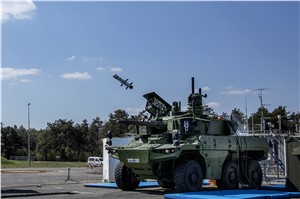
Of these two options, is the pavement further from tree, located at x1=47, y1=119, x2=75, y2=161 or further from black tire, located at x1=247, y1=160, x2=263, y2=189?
tree, located at x1=47, y1=119, x2=75, y2=161

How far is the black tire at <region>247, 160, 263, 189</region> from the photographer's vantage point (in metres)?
19.3

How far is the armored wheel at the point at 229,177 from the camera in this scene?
1852 centimetres

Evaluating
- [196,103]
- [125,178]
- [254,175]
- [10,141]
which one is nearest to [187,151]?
[196,103]

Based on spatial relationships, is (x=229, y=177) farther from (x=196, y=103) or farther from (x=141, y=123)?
(x=141, y=123)

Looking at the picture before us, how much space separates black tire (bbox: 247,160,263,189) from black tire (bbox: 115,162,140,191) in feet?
14.0

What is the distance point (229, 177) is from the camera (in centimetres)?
1867

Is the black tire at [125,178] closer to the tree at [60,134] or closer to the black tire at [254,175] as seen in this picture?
the black tire at [254,175]

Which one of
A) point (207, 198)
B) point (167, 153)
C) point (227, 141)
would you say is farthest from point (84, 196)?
point (227, 141)

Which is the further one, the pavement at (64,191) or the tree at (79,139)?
the tree at (79,139)

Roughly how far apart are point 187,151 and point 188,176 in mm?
835

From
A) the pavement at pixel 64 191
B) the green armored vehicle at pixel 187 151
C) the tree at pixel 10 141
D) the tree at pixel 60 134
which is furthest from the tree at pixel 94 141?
the green armored vehicle at pixel 187 151

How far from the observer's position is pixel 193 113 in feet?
59.3

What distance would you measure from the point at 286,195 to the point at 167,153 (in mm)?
3904

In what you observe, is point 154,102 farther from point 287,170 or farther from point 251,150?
point 287,170
